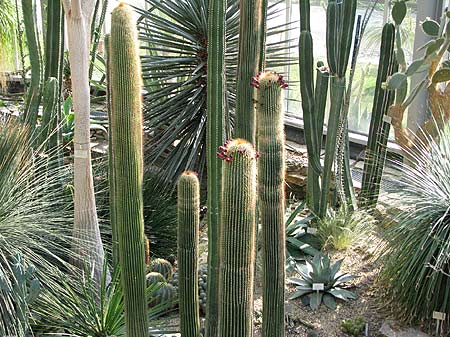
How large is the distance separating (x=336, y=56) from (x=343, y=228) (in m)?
1.08

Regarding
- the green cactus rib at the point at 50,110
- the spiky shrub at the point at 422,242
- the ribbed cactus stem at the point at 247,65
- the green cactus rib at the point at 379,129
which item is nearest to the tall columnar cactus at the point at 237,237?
the ribbed cactus stem at the point at 247,65

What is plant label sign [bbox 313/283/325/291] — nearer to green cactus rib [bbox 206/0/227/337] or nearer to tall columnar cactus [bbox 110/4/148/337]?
green cactus rib [bbox 206/0/227/337]

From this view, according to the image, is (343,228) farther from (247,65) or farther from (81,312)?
(81,312)

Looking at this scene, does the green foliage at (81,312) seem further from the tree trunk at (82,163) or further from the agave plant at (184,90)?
the agave plant at (184,90)

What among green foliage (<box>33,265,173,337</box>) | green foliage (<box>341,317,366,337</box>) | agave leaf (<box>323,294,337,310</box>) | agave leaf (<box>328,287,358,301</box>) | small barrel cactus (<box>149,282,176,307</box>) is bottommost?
green foliage (<box>341,317,366,337</box>)

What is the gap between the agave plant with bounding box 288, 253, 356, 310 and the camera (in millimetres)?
3531

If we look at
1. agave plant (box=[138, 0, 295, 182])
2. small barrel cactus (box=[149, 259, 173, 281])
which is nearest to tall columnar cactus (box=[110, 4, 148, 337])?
small barrel cactus (box=[149, 259, 173, 281])

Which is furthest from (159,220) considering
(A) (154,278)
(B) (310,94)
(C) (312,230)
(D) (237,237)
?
(D) (237,237)

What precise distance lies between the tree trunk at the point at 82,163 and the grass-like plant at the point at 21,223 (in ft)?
0.28

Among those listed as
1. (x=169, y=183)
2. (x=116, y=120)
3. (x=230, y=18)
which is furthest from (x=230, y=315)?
(x=230, y=18)

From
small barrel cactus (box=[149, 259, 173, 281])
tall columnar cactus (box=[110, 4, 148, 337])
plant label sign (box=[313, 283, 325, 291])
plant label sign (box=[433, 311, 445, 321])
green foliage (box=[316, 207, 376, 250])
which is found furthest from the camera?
green foliage (box=[316, 207, 376, 250])

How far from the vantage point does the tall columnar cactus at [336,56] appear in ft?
12.7

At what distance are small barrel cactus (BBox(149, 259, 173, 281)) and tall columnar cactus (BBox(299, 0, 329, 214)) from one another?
3.84 ft

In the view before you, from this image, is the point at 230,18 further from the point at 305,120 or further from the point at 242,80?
the point at 242,80
